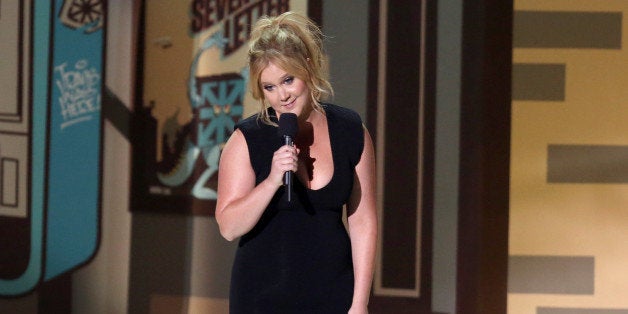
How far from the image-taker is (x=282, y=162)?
170 centimetres

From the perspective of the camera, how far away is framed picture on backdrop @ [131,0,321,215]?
3.91m

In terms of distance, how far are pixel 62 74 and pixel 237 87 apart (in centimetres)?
74

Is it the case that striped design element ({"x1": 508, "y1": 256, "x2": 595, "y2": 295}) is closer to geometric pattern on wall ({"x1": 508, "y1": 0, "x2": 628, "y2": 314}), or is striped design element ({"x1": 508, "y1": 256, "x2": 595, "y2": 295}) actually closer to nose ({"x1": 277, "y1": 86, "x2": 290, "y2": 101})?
→ geometric pattern on wall ({"x1": 508, "y1": 0, "x2": 628, "y2": 314})

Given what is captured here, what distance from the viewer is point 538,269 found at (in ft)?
12.1

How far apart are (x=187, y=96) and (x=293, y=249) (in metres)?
2.19

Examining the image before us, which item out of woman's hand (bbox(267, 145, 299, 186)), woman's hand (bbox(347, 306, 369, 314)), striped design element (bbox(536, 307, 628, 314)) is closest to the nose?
woman's hand (bbox(267, 145, 299, 186))

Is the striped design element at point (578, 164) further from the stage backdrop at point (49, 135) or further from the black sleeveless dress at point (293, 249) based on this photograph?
the black sleeveless dress at point (293, 249)

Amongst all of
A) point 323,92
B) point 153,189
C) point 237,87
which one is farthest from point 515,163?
point 323,92

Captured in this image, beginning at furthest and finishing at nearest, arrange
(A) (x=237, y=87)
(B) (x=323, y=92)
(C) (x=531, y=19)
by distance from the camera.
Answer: (A) (x=237, y=87) < (C) (x=531, y=19) < (B) (x=323, y=92)

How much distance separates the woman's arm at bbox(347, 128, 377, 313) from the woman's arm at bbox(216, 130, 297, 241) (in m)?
0.21

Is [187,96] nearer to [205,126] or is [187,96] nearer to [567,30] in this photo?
[205,126]

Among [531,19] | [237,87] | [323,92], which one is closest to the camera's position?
[323,92]

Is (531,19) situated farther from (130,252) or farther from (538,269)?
(130,252)

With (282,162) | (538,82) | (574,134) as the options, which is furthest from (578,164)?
(282,162)
